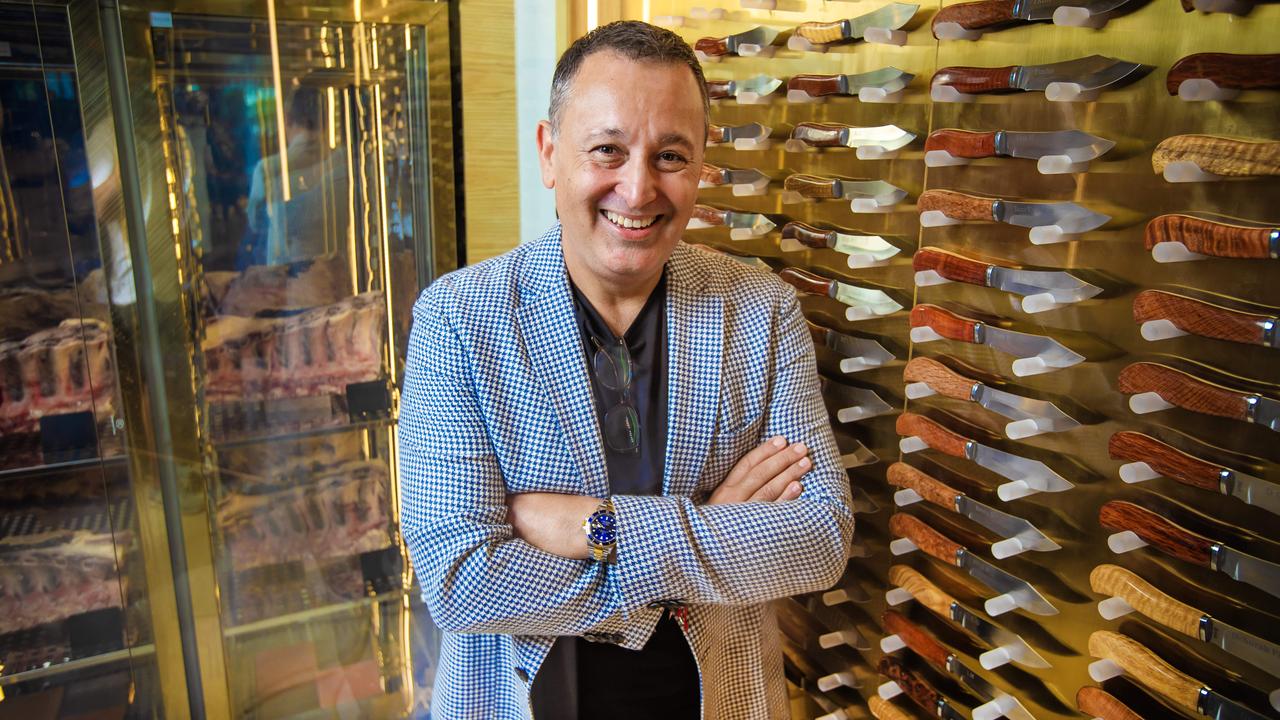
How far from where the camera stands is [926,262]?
179 cm

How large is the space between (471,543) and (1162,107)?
1262mm

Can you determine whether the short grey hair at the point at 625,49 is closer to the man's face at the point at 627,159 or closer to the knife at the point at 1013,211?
the man's face at the point at 627,159

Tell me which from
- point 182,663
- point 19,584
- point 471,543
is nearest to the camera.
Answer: point 471,543

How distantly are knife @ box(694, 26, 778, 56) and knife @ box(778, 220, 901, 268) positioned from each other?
1.43 feet

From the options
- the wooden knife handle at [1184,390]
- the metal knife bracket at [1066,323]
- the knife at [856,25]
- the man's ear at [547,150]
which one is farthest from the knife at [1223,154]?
the man's ear at [547,150]

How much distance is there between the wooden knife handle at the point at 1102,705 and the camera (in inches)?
59.0

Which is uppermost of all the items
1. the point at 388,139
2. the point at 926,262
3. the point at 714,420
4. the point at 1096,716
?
the point at 388,139

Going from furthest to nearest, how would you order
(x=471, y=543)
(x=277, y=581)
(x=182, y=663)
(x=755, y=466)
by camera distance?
(x=277, y=581)
(x=182, y=663)
(x=755, y=466)
(x=471, y=543)

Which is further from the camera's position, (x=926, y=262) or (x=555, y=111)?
(x=926, y=262)

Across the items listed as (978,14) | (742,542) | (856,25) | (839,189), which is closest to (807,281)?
(839,189)

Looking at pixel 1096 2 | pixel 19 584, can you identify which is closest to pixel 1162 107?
pixel 1096 2

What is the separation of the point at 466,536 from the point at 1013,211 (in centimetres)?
107

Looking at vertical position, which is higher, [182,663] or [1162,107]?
[1162,107]

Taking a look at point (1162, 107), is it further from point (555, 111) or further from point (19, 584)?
point (19, 584)
